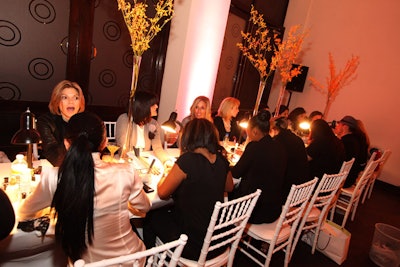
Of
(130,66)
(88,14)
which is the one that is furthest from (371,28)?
(88,14)

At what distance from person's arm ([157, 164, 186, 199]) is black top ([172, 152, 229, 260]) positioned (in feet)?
0.09

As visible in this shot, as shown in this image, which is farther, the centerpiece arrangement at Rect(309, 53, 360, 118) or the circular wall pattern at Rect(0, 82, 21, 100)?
the centerpiece arrangement at Rect(309, 53, 360, 118)

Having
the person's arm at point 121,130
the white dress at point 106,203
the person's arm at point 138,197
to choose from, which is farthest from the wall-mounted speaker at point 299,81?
the white dress at point 106,203

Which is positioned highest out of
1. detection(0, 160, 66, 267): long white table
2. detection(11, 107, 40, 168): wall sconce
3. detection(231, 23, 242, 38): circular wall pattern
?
detection(231, 23, 242, 38): circular wall pattern

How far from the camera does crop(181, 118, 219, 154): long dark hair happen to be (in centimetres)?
200

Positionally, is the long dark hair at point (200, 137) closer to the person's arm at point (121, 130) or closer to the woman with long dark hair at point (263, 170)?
the woman with long dark hair at point (263, 170)

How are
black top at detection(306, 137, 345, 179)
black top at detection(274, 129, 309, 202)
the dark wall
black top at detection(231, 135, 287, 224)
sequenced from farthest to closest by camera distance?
the dark wall, black top at detection(306, 137, 345, 179), black top at detection(274, 129, 309, 202), black top at detection(231, 135, 287, 224)

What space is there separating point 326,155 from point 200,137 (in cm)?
213

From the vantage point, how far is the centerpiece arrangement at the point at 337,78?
652 cm

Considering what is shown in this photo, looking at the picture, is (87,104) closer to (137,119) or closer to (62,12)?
(62,12)

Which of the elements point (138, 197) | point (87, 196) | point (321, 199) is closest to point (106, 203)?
point (87, 196)

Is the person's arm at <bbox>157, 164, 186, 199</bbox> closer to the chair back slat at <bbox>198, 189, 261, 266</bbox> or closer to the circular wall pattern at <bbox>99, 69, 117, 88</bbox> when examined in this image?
the chair back slat at <bbox>198, 189, 261, 266</bbox>

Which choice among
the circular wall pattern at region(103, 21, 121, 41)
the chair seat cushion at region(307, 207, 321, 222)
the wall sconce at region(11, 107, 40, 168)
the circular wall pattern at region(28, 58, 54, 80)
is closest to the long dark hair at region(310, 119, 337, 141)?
the chair seat cushion at region(307, 207, 321, 222)

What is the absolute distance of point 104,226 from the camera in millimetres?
1502
